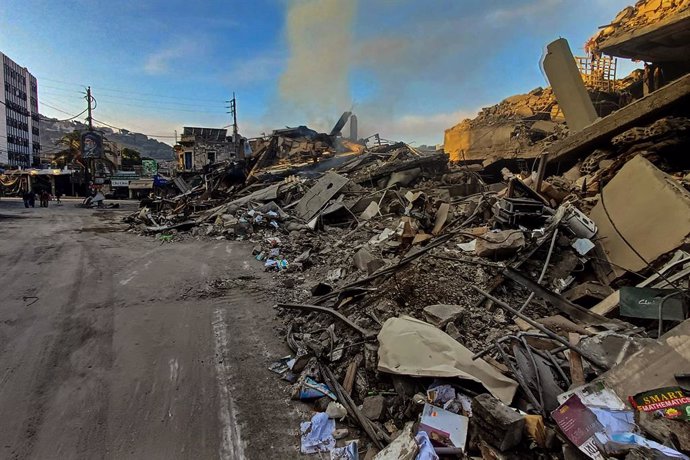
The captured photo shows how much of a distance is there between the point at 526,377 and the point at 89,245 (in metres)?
11.0

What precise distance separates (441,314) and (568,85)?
8.41 meters

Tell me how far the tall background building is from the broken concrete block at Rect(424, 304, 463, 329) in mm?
69851

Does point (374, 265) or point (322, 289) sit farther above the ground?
point (374, 265)

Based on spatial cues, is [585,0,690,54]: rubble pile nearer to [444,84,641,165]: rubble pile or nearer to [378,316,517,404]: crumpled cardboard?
[444,84,641,165]: rubble pile

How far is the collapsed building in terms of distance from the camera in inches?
96.9

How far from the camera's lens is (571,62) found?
929 cm

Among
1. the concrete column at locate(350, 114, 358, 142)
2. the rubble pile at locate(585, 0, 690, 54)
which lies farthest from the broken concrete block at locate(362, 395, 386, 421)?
the concrete column at locate(350, 114, 358, 142)

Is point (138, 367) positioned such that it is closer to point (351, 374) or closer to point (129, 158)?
point (351, 374)

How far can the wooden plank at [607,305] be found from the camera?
3705mm

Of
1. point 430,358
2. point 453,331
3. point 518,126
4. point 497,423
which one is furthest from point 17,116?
point 497,423

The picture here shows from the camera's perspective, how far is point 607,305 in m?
3.80

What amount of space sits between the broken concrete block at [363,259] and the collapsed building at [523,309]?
44 mm

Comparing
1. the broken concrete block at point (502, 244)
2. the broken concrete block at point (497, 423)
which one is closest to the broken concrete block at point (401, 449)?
the broken concrete block at point (497, 423)

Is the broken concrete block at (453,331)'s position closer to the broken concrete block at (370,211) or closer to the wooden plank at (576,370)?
the wooden plank at (576,370)
